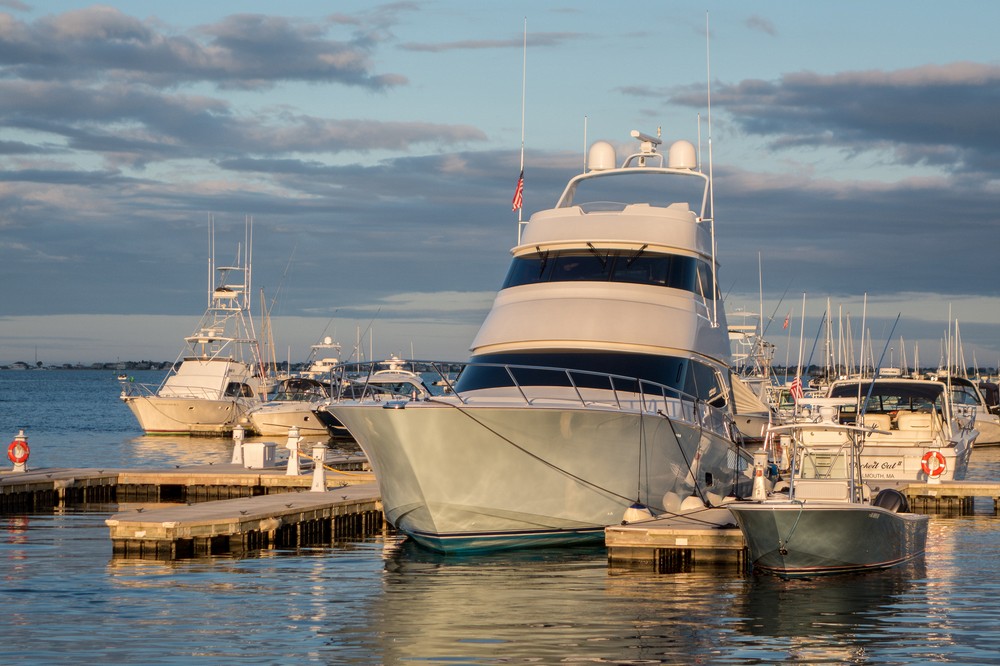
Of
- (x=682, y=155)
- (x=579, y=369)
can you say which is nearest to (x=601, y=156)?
(x=682, y=155)

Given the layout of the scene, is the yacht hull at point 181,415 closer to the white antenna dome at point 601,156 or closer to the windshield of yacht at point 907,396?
the windshield of yacht at point 907,396

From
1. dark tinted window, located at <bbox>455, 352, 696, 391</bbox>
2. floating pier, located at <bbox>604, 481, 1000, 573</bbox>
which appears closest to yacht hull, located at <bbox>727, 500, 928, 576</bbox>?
floating pier, located at <bbox>604, 481, 1000, 573</bbox>

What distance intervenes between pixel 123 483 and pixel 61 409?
7783 cm

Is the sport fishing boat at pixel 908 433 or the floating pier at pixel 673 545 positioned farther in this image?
the sport fishing boat at pixel 908 433

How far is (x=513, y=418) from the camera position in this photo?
19031mm

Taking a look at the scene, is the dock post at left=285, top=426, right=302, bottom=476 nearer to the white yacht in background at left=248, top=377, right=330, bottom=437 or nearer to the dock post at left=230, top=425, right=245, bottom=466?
the dock post at left=230, top=425, right=245, bottom=466

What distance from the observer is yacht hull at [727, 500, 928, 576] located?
17.4m

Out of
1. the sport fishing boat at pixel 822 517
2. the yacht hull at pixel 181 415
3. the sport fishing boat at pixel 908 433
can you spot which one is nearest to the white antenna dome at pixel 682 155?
the sport fishing boat at pixel 908 433

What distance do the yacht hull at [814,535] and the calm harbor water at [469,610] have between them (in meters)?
0.30

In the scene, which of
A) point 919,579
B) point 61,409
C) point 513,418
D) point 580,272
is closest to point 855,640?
point 919,579

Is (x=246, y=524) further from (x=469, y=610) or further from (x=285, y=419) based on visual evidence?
(x=285, y=419)

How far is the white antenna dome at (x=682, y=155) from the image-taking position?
Result: 27.4m

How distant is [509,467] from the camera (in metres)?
19.4

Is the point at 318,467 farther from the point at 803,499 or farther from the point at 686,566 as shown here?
the point at 803,499
